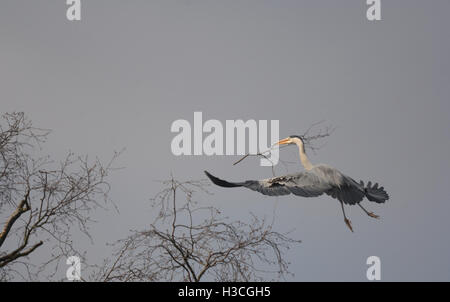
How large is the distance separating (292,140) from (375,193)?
2068mm

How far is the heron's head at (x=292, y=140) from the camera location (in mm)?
12477

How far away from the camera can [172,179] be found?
306 inches

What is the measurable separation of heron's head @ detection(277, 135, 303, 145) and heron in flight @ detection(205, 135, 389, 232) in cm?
7

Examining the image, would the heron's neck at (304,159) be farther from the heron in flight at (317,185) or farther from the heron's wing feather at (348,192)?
the heron's wing feather at (348,192)

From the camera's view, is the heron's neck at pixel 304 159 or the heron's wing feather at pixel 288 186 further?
the heron's neck at pixel 304 159

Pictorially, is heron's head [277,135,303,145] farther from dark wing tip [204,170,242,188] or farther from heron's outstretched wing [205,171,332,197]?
dark wing tip [204,170,242,188]

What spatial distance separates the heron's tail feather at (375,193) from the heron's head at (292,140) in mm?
1544

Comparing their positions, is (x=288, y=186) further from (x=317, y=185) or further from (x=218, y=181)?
(x=218, y=181)

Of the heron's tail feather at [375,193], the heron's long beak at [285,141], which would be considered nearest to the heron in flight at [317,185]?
the heron's tail feather at [375,193]

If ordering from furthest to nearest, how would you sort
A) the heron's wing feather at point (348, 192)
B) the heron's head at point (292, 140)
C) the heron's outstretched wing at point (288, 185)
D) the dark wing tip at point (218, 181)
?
the heron's head at point (292, 140)
the heron's wing feather at point (348, 192)
the heron's outstretched wing at point (288, 185)
the dark wing tip at point (218, 181)

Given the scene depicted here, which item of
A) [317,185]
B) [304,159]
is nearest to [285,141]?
[304,159]
